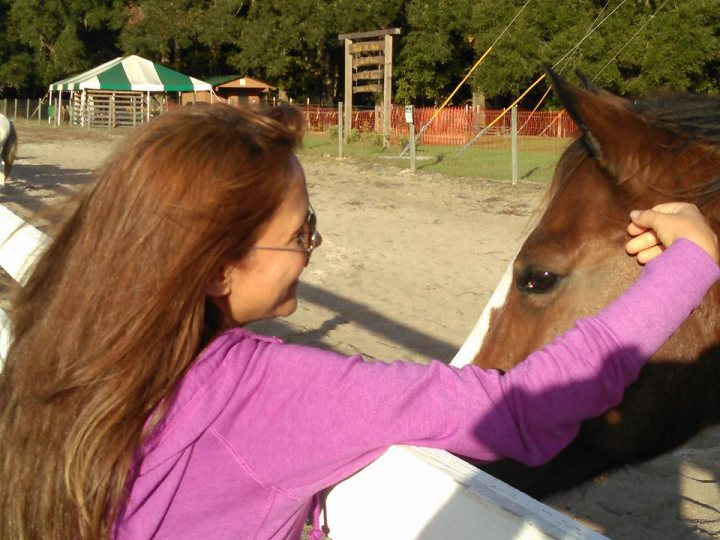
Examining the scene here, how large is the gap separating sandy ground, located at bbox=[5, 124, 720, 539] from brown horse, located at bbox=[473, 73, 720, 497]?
21 cm

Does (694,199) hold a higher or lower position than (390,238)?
higher

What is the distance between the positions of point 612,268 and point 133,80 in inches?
1566

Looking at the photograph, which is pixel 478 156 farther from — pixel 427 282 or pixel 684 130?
pixel 684 130

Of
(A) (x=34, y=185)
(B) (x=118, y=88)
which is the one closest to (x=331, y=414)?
(A) (x=34, y=185)

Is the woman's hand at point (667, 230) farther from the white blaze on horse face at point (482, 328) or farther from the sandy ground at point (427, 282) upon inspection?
the sandy ground at point (427, 282)

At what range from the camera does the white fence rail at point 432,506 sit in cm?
101

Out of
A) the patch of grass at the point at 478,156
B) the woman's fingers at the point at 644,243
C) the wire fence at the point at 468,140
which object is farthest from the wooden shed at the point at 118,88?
the woman's fingers at the point at 644,243

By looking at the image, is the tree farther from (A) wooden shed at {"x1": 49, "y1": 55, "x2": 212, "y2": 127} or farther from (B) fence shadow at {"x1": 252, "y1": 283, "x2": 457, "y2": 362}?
(B) fence shadow at {"x1": 252, "y1": 283, "x2": 457, "y2": 362}

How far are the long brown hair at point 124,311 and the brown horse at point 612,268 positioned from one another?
874mm

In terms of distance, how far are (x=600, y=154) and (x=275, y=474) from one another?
113 cm

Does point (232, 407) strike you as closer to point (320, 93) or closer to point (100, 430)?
point (100, 430)

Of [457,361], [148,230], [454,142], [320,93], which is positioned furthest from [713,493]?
[320,93]

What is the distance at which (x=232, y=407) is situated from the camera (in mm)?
1175

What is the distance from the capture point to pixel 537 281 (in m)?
1.89
